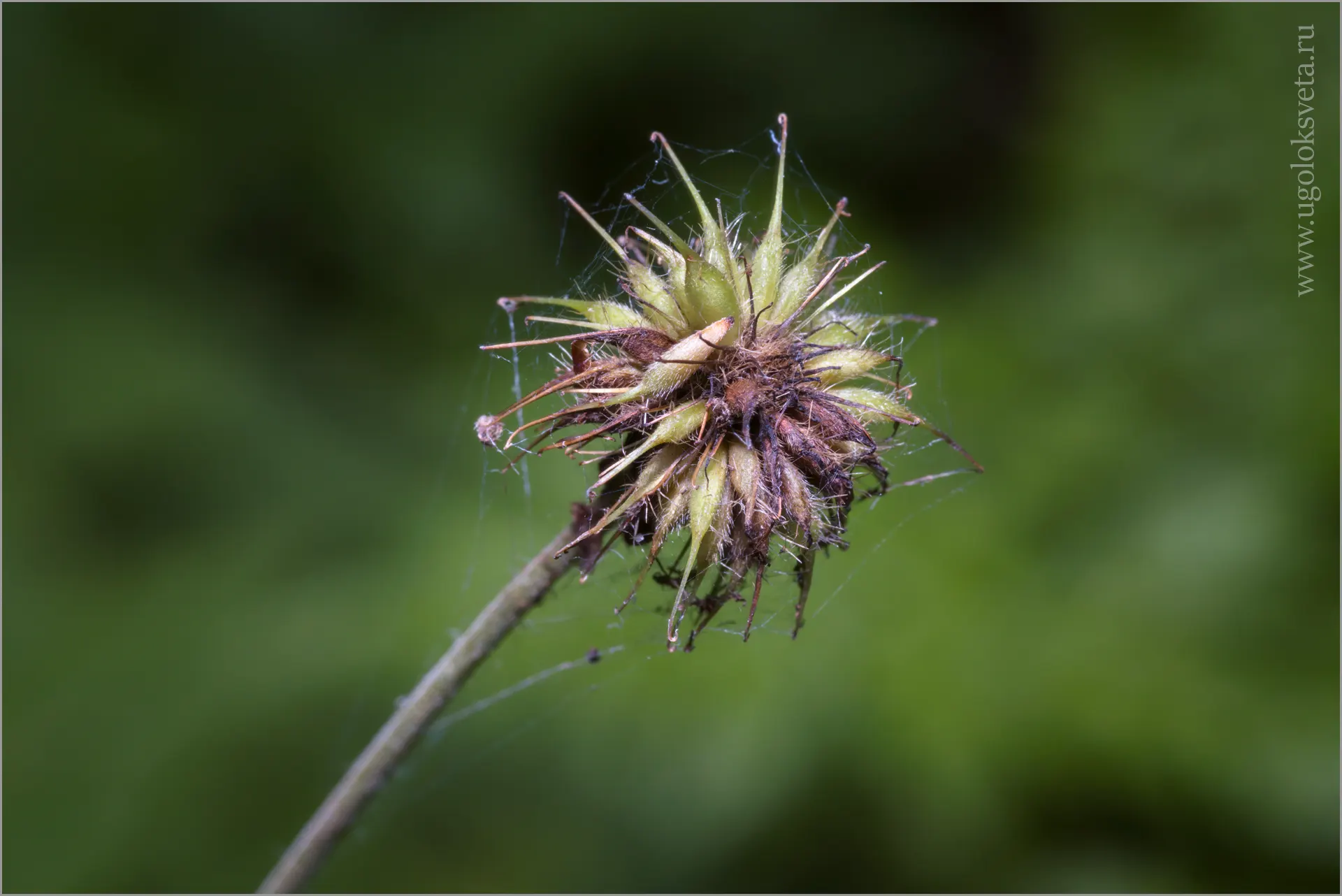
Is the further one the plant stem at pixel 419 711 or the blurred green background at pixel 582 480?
the blurred green background at pixel 582 480

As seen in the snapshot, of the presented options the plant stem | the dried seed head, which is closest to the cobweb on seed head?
the plant stem

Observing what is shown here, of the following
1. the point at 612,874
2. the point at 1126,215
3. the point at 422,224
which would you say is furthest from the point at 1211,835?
the point at 422,224

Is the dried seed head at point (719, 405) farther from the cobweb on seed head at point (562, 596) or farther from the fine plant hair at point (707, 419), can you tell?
the cobweb on seed head at point (562, 596)

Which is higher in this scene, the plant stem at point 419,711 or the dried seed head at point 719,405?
the dried seed head at point 719,405

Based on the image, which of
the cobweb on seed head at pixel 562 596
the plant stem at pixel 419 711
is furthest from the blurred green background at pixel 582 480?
the plant stem at pixel 419 711

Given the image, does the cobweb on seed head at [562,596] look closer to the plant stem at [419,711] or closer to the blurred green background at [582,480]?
the blurred green background at [582,480]

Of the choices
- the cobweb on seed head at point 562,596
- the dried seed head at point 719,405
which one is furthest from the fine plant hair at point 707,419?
the cobweb on seed head at point 562,596
